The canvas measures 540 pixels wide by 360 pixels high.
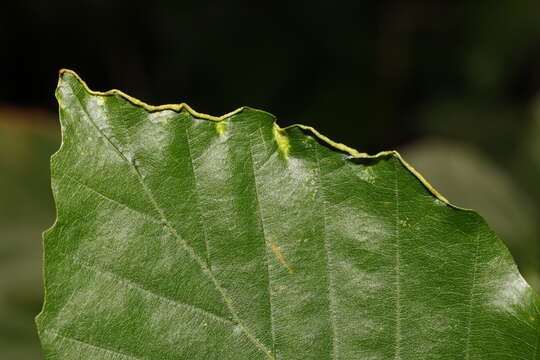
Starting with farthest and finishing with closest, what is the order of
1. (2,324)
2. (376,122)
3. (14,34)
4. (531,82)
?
(531,82), (14,34), (376,122), (2,324)

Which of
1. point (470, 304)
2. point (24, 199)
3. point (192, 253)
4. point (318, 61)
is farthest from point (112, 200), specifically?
point (318, 61)

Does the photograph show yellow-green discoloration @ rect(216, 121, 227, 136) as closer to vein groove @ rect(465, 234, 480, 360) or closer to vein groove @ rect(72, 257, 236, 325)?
vein groove @ rect(72, 257, 236, 325)

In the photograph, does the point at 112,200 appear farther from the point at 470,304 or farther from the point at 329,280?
the point at 470,304

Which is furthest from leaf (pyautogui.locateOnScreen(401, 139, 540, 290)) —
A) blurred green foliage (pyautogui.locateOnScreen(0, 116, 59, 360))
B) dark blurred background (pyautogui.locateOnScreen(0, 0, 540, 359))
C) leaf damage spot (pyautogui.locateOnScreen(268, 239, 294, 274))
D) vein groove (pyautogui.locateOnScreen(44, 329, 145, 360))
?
vein groove (pyautogui.locateOnScreen(44, 329, 145, 360))

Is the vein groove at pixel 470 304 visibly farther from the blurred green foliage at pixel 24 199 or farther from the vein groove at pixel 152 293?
the blurred green foliage at pixel 24 199

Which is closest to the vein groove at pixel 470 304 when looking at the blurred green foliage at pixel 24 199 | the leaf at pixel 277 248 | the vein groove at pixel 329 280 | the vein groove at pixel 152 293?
the leaf at pixel 277 248

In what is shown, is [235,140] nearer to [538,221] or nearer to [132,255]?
[132,255]

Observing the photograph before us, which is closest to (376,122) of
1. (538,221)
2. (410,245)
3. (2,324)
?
(538,221)
